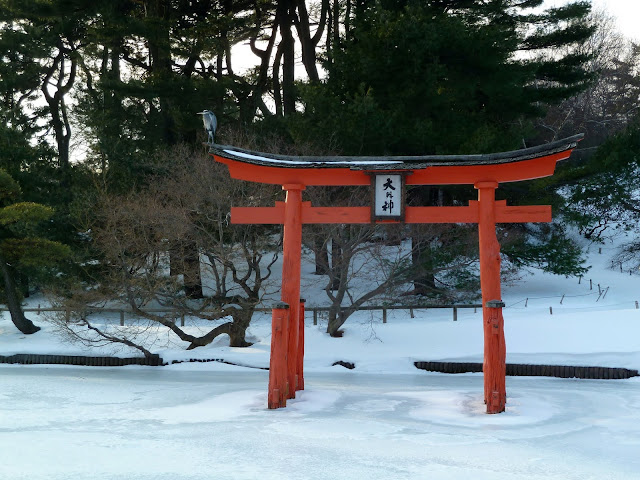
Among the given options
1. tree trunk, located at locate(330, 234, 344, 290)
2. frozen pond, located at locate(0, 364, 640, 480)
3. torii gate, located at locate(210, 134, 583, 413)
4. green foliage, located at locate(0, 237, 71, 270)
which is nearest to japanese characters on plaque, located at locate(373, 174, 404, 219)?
torii gate, located at locate(210, 134, 583, 413)

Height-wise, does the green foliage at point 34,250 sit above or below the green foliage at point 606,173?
below

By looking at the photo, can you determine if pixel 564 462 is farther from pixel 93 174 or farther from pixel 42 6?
pixel 42 6

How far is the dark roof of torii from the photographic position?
8.81m

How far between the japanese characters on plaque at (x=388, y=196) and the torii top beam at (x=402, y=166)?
6.1 inches

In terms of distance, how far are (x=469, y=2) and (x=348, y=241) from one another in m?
8.98

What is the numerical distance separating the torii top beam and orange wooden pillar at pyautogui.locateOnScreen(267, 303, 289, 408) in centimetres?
197

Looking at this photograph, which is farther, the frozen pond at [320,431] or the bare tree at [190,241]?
the bare tree at [190,241]

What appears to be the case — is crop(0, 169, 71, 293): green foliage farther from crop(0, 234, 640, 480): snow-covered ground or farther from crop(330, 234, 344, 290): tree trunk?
crop(330, 234, 344, 290): tree trunk

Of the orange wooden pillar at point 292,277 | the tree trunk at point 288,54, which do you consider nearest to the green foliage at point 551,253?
the tree trunk at point 288,54

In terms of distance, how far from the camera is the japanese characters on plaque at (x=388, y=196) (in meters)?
9.18

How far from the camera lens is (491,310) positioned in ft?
28.0

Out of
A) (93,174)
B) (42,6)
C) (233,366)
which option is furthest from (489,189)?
Answer: (42,6)

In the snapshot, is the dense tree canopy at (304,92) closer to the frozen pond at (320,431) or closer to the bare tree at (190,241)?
the bare tree at (190,241)

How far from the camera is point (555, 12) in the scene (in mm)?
18891
